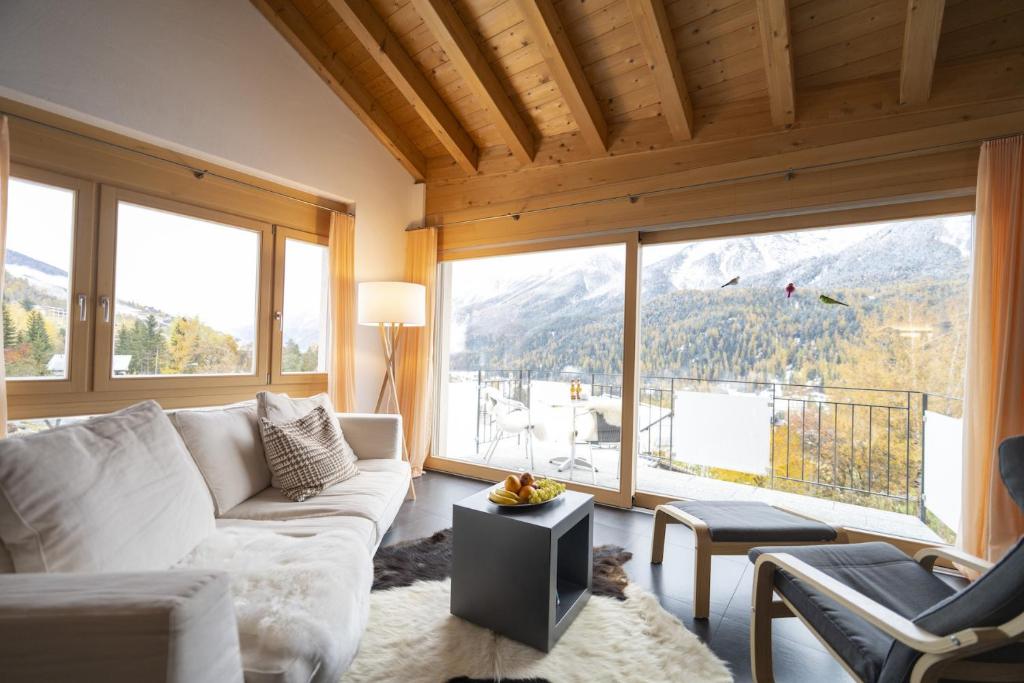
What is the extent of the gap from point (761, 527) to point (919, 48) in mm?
2576

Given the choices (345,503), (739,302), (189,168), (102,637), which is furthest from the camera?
(739,302)

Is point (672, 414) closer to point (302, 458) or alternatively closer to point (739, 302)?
point (739, 302)

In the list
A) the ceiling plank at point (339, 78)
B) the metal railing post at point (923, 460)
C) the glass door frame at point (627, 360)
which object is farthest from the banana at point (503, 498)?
the ceiling plank at point (339, 78)

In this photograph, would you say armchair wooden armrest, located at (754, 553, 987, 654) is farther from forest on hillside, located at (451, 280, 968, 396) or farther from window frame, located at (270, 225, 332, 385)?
window frame, located at (270, 225, 332, 385)

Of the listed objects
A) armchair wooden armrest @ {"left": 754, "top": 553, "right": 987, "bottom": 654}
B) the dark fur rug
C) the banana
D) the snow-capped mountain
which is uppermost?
the snow-capped mountain

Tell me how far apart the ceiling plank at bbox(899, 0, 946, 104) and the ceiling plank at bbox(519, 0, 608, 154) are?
1.74 metres

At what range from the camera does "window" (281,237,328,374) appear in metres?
3.81

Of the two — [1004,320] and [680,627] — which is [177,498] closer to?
[680,627]

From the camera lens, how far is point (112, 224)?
2832mm

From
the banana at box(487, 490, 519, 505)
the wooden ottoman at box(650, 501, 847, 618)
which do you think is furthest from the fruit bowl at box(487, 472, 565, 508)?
the wooden ottoman at box(650, 501, 847, 618)

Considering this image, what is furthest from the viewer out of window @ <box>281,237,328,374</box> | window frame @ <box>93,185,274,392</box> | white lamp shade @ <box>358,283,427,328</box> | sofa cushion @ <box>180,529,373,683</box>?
window @ <box>281,237,328,374</box>

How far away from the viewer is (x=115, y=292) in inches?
113

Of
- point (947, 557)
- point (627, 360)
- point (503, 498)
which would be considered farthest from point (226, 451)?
point (947, 557)

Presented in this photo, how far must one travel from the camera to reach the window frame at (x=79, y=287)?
8.73 feet
